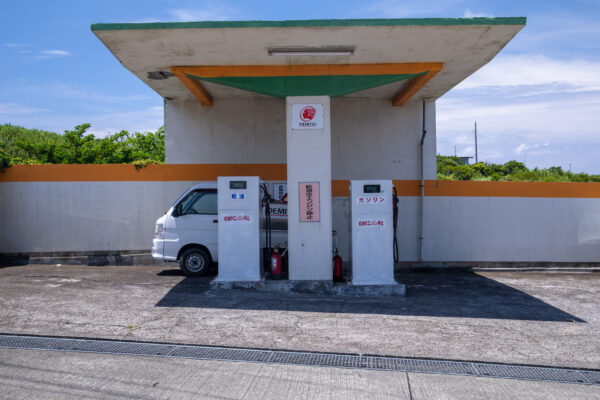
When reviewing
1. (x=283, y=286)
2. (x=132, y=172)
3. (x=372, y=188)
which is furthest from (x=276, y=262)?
(x=132, y=172)

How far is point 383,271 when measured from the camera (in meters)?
7.76

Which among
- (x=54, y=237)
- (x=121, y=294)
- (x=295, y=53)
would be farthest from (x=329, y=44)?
(x=54, y=237)

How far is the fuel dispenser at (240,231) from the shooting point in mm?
7887

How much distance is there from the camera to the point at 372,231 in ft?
25.5

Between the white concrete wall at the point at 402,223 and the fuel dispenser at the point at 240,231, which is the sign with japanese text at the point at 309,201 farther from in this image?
the white concrete wall at the point at 402,223

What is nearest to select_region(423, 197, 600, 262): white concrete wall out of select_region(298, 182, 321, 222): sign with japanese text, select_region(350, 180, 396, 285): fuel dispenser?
select_region(350, 180, 396, 285): fuel dispenser

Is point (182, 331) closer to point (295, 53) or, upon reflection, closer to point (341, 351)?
point (341, 351)

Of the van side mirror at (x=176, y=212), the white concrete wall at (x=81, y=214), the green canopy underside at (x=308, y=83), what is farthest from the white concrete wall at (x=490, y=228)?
the white concrete wall at (x=81, y=214)

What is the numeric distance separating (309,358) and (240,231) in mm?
3474

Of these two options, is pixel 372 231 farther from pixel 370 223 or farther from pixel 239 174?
pixel 239 174

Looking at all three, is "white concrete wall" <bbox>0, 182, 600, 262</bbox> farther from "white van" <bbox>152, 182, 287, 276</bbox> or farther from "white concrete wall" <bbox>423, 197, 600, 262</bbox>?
"white van" <bbox>152, 182, 287, 276</bbox>

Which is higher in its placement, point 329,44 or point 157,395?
point 329,44

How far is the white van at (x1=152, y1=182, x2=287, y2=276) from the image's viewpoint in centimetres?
899

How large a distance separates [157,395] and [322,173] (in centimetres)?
479
